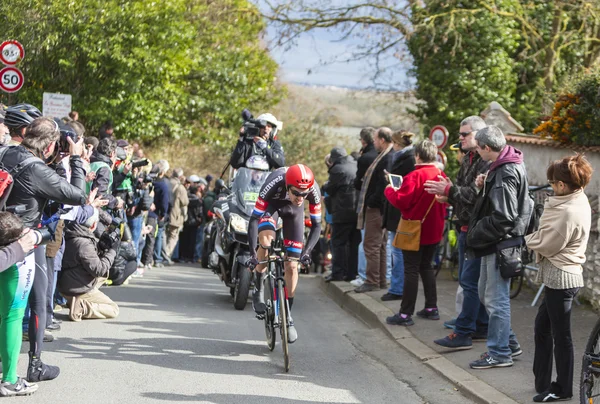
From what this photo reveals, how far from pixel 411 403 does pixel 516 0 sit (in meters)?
14.9

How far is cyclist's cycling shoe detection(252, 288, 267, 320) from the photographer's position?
28.5 feet

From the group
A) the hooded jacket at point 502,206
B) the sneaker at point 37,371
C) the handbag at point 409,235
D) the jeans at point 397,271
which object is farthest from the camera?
the jeans at point 397,271

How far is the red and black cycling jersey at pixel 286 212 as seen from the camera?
857cm

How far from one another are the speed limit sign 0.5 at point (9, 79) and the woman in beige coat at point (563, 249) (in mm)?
11124

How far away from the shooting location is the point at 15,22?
57.2ft

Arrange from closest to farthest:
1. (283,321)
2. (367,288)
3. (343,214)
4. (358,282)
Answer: (283,321) < (367,288) < (358,282) < (343,214)

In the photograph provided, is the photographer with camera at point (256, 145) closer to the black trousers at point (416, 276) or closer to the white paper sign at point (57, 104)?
the black trousers at point (416, 276)

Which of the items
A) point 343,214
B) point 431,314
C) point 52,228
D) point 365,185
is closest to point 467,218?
point 431,314

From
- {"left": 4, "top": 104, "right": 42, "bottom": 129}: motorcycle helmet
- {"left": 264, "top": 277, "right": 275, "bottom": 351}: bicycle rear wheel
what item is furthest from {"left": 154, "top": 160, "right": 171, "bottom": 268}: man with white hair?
{"left": 4, "top": 104, "right": 42, "bottom": 129}: motorcycle helmet

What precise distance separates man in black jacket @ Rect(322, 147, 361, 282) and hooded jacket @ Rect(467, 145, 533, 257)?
5.72 meters

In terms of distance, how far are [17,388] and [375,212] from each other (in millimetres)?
6555

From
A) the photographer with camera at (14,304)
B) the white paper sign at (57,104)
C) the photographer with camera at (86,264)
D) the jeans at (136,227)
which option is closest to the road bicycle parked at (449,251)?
the jeans at (136,227)

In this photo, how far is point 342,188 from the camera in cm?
1364

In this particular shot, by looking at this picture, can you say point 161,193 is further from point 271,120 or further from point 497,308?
point 497,308
